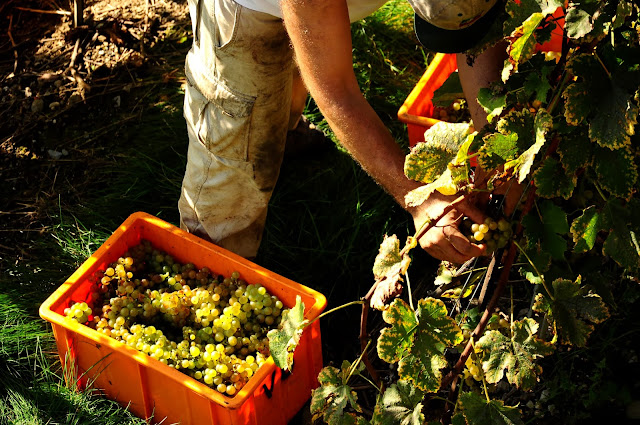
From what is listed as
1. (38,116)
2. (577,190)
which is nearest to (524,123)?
(577,190)

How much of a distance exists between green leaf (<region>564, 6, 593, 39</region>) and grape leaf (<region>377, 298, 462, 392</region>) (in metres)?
0.62

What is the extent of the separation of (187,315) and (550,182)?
1.49 meters

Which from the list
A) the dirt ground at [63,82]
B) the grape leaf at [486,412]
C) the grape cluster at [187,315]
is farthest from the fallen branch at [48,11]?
the grape leaf at [486,412]

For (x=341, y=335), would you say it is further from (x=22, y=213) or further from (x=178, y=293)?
(x=22, y=213)

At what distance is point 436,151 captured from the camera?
1.68 metres

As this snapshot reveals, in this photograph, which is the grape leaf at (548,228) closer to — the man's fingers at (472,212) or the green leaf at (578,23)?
the man's fingers at (472,212)

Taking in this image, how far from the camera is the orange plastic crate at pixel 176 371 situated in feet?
7.69

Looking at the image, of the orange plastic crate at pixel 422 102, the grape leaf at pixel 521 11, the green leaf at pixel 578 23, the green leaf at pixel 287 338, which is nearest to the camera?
the green leaf at pixel 578 23

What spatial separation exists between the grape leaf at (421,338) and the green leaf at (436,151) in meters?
0.28

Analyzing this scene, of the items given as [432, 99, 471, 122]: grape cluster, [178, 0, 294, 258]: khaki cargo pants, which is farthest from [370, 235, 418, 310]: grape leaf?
[432, 99, 471, 122]: grape cluster

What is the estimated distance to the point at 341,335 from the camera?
2.89m

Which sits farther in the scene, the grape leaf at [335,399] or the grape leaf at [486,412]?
the grape leaf at [335,399]

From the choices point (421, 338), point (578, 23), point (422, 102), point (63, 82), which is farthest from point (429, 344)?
point (63, 82)

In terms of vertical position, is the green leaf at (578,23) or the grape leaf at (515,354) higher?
the green leaf at (578,23)
